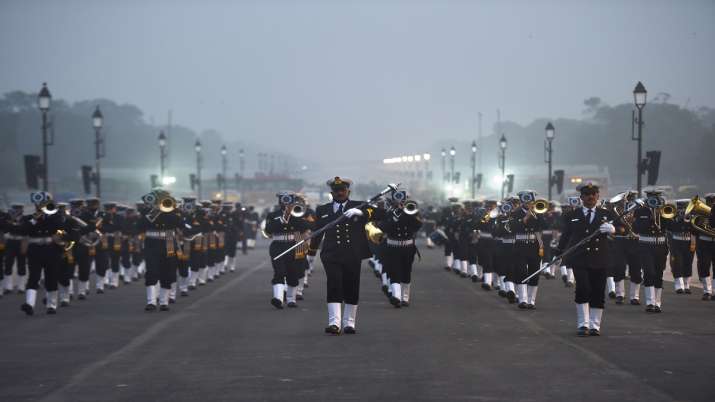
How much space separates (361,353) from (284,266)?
6.96 m

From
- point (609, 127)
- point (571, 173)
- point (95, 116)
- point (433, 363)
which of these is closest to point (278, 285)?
point (433, 363)

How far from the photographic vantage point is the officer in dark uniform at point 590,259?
47.5 ft

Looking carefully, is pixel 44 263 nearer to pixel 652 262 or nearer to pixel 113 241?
pixel 113 241

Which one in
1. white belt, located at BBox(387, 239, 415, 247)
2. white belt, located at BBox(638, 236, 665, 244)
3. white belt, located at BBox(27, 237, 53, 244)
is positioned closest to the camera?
white belt, located at BBox(27, 237, 53, 244)

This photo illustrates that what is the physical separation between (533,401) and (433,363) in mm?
2485

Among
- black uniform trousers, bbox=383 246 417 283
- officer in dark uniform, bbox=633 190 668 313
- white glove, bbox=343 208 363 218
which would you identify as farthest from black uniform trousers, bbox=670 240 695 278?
white glove, bbox=343 208 363 218

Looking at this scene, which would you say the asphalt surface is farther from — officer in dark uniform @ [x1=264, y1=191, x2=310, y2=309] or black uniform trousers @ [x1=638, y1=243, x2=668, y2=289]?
black uniform trousers @ [x1=638, y1=243, x2=668, y2=289]

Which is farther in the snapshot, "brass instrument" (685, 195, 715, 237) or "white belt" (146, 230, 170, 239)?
"brass instrument" (685, 195, 715, 237)

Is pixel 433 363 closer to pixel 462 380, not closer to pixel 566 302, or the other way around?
pixel 462 380

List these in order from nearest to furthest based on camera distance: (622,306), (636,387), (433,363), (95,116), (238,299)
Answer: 1. (636,387)
2. (433,363)
3. (622,306)
4. (238,299)
5. (95,116)

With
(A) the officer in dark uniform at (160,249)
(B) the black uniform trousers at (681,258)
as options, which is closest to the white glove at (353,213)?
(A) the officer in dark uniform at (160,249)

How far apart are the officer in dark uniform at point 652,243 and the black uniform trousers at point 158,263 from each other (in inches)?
322

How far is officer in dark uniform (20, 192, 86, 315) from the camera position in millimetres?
18609

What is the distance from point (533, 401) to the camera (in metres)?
9.41
